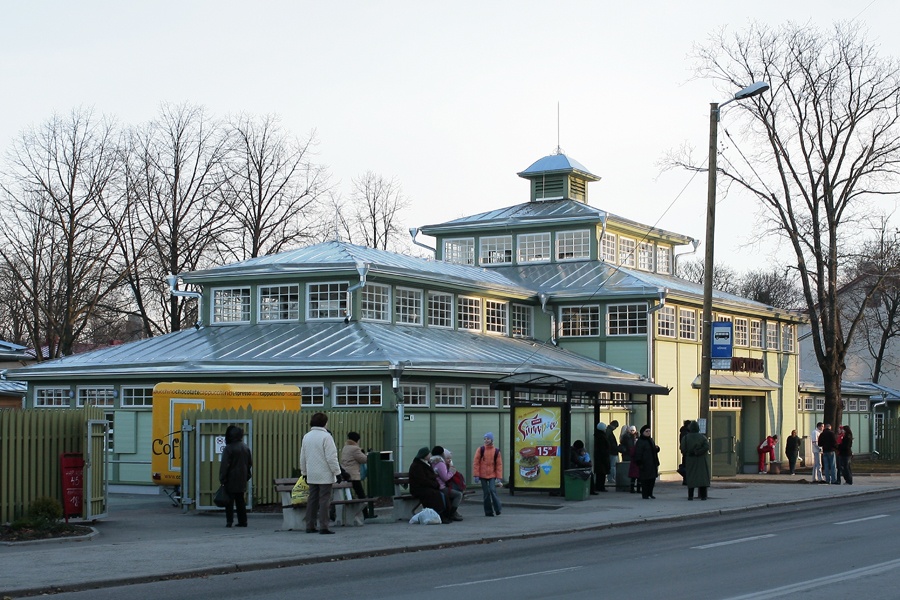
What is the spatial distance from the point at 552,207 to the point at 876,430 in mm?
24857

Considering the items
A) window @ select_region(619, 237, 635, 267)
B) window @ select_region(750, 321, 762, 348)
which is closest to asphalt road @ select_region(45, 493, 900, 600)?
window @ select_region(619, 237, 635, 267)

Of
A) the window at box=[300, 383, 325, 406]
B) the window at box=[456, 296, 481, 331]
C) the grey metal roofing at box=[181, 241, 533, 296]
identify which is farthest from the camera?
the window at box=[456, 296, 481, 331]

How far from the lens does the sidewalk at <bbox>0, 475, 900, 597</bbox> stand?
14.8 m

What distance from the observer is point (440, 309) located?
34.4 meters

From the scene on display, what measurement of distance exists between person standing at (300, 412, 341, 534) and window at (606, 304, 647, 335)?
19.0 metres

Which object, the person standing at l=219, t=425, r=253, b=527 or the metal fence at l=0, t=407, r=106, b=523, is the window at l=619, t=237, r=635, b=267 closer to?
the person standing at l=219, t=425, r=253, b=527

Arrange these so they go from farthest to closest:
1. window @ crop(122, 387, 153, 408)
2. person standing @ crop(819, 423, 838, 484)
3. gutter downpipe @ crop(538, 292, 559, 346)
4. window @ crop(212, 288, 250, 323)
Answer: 1. gutter downpipe @ crop(538, 292, 559, 346)
2. person standing @ crop(819, 423, 838, 484)
3. window @ crop(212, 288, 250, 323)
4. window @ crop(122, 387, 153, 408)

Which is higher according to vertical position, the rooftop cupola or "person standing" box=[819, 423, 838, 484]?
the rooftop cupola

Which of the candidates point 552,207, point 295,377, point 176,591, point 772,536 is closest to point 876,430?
point 552,207

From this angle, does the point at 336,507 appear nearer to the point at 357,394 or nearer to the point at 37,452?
the point at 37,452

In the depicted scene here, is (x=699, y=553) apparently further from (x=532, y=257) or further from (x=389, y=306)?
(x=532, y=257)

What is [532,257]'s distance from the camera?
42.4 meters

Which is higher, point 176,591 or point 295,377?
point 295,377

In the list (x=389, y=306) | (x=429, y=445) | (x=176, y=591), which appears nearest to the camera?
(x=176, y=591)
